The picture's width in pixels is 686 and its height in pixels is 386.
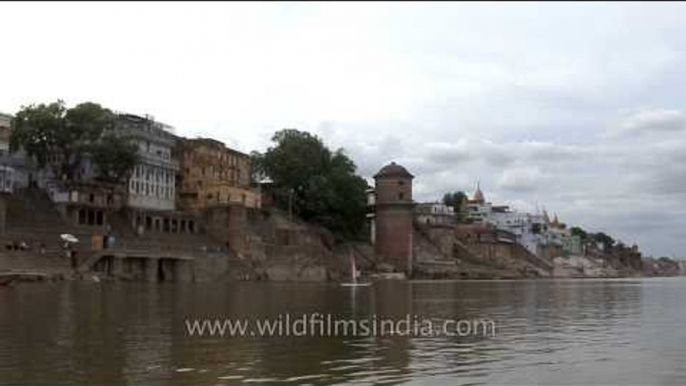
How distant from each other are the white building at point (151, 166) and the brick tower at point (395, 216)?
126ft

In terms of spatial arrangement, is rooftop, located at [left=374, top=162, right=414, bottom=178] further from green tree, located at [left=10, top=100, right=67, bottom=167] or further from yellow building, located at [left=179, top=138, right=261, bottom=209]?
green tree, located at [left=10, top=100, right=67, bottom=167]

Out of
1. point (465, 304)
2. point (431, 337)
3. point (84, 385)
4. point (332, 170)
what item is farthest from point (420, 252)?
point (84, 385)

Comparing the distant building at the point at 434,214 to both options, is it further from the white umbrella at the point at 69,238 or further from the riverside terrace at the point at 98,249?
the white umbrella at the point at 69,238

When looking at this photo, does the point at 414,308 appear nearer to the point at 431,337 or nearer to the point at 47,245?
the point at 431,337

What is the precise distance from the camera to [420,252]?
144625mm

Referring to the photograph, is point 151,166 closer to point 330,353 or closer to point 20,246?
point 20,246

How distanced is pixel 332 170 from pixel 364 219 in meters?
13.5

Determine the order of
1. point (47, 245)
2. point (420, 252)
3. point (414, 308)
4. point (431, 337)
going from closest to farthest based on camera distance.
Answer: point (431, 337) < point (414, 308) < point (47, 245) < point (420, 252)

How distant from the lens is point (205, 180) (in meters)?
107

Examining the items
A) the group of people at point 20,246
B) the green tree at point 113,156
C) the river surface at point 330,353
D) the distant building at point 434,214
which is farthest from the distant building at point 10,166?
the distant building at point 434,214

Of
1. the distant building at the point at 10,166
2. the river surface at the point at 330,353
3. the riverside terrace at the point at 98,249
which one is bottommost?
the river surface at the point at 330,353

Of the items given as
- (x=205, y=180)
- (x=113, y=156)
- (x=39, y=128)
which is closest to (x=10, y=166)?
(x=39, y=128)

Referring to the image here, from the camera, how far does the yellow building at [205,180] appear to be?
10562cm

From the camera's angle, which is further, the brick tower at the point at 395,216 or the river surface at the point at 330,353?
the brick tower at the point at 395,216
